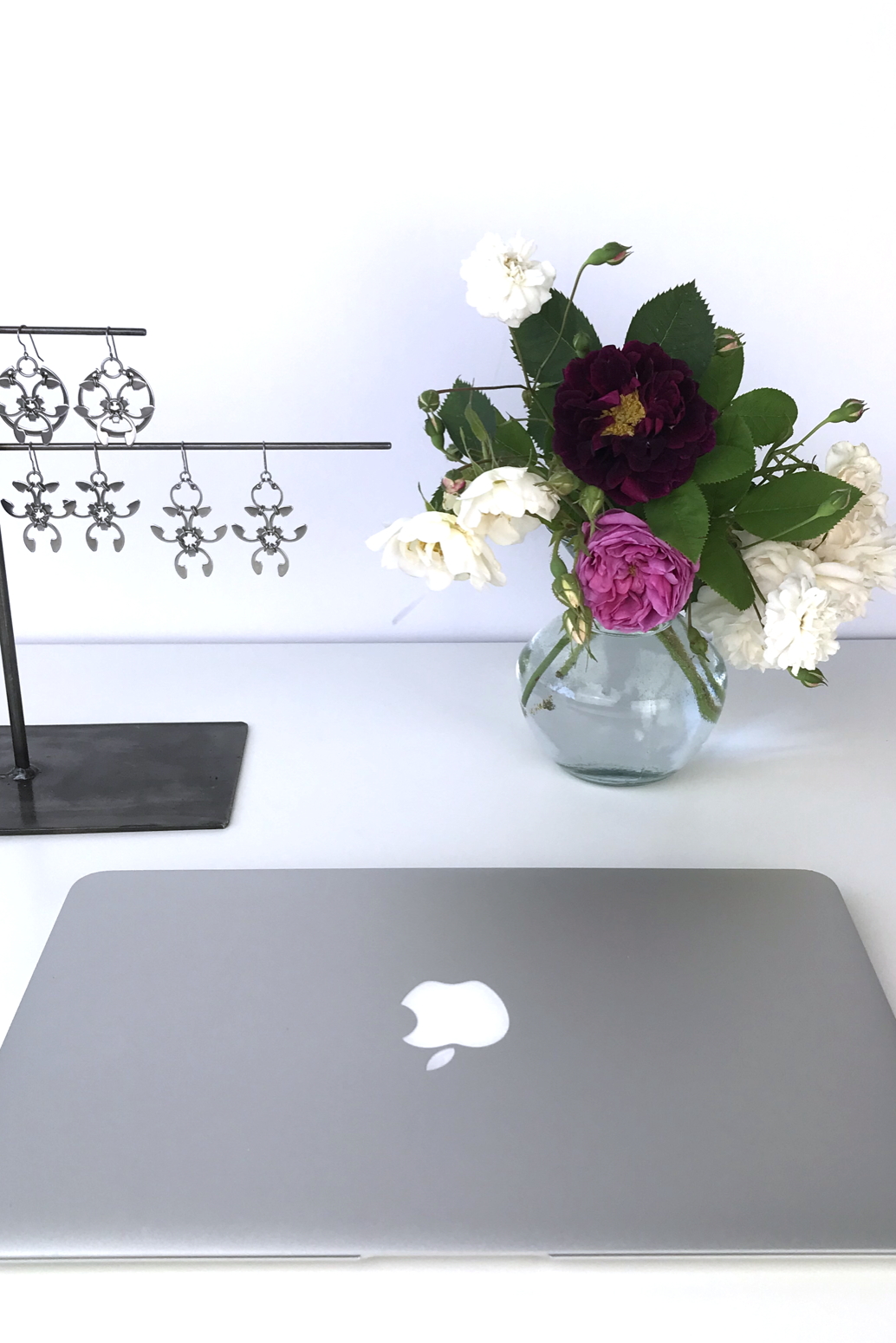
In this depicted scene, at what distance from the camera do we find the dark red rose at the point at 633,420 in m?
0.77

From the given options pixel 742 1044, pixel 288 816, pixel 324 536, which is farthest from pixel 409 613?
pixel 742 1044

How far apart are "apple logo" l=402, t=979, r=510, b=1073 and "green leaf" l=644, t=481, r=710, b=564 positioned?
36cm

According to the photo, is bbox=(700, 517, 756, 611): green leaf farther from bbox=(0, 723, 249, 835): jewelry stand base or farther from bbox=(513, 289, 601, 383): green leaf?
bbox=(0, 723, 249, 835): jewelry stand base

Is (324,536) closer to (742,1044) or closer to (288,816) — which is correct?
(288,816)

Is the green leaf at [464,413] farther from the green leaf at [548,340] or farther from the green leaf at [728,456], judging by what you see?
the green leaf at [728,456]

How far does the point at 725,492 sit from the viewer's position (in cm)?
87

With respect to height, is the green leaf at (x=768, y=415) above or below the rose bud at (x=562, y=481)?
above

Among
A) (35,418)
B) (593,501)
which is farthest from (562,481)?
(35,418)

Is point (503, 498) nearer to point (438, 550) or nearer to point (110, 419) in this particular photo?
point (438, 550)

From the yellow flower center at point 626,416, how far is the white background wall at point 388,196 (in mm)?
391

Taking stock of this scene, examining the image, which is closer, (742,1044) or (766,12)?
(742,1044)

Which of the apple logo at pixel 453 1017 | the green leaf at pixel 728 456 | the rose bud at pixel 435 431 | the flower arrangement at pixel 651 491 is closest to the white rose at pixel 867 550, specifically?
the flower arrangement at pixel 651 491

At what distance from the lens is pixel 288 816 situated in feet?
3.22

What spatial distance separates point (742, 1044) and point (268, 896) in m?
0.38
